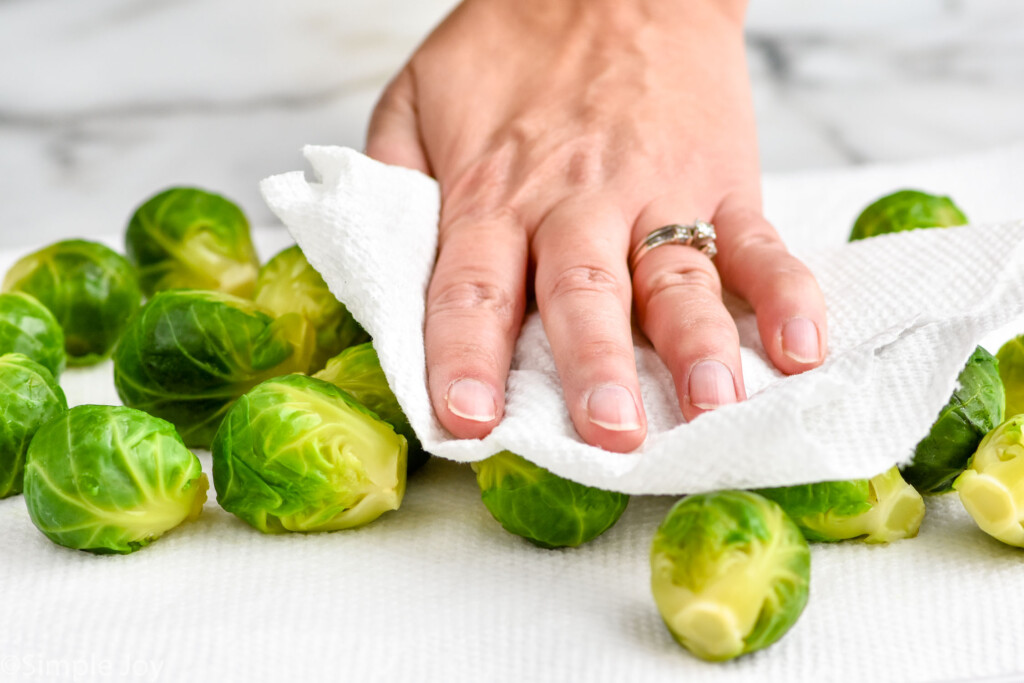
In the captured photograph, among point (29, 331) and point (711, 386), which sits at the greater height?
point (711, 386)

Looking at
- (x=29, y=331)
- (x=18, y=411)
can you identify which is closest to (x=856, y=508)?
(x=18, y=411)

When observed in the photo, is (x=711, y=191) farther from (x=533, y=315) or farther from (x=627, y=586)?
(x=627, y=586)

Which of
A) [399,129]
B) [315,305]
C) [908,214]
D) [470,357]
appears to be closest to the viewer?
[470,357]

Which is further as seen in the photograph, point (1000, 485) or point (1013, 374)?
point (1013, 374)

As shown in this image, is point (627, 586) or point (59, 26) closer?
point (627, 586)

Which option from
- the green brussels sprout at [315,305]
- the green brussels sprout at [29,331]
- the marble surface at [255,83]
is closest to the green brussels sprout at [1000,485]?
the green brussels sprout at [315,305]

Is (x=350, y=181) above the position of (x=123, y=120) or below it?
above

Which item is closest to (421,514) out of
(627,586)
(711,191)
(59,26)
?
(627,586)

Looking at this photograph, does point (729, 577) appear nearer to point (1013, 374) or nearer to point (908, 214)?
point (1013, 374)
